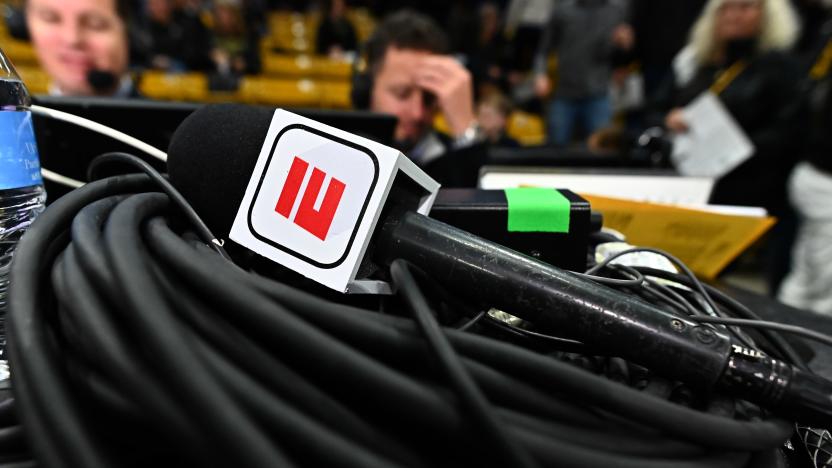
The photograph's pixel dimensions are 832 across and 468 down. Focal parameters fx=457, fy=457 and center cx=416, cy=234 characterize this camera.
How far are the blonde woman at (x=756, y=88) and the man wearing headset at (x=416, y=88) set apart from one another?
767mm

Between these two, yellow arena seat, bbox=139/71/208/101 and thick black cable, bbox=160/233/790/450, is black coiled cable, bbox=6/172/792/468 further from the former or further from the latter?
yellow arena seat, bbox=139/71/208/101

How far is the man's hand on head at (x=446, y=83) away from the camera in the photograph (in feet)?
3.40

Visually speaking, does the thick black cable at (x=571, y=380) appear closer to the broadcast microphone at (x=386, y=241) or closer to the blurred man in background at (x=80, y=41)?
the broadcast microphone at (x=386, y=241)

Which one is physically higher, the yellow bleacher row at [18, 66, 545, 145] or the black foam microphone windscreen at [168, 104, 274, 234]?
the black foam microphone windscreen at [168, 104, 274, 234]

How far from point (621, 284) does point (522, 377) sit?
0.14 m

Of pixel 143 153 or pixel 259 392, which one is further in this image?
pixel 143 153

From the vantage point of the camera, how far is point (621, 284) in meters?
0.31

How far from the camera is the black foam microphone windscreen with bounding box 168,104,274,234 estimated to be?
12.0 inches

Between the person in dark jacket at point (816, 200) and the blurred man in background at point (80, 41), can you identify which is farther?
the person in dark jacket at point (816, 200)

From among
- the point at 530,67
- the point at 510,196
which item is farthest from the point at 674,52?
the point at 510,196

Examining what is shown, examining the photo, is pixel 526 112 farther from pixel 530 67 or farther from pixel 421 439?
pixel 421 439

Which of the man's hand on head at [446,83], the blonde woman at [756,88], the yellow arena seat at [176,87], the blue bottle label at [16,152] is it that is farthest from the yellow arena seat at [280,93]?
the blue bottle label at [16,152]

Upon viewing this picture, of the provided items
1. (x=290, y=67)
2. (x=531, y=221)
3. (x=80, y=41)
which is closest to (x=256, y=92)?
(x=290, y=67)

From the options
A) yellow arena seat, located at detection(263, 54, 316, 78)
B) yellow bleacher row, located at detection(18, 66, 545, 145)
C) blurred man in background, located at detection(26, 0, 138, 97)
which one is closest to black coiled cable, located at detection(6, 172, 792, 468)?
blurred man in background, located at detection(26, 0, 138, 97)
